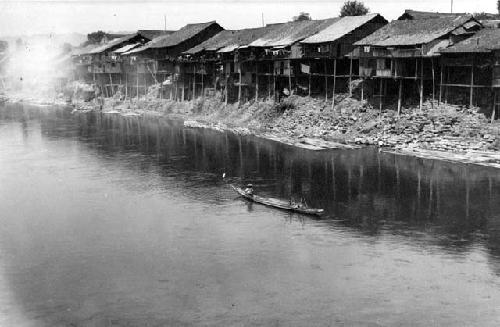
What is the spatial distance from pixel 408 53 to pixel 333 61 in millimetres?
11852

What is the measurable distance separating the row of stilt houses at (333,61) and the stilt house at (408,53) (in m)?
0.09

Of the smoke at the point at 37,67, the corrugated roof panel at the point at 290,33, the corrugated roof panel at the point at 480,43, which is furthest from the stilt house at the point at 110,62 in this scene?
the corrugated roof panel at the point at 480,43

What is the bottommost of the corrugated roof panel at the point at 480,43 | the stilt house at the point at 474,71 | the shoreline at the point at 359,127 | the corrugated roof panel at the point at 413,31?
the shoreline at the point at 359,127

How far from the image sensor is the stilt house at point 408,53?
57.2 meters

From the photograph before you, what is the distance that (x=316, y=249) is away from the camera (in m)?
32.6

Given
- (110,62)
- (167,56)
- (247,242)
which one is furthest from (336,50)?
(110,62)

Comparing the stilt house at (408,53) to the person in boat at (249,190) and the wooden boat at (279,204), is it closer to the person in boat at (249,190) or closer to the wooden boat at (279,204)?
the person in boat at (249,190)

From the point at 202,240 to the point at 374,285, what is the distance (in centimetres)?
1034

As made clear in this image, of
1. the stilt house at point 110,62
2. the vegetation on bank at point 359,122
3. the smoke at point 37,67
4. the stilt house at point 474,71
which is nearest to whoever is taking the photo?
the stilt house at point 474,71

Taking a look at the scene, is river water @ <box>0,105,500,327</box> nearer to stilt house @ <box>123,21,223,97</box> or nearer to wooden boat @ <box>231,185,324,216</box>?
wooden boat @ <box>231,185,324,216</box>

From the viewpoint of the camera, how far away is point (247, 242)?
33781mm

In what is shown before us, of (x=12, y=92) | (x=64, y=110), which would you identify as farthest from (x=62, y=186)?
(x=12, y=92)

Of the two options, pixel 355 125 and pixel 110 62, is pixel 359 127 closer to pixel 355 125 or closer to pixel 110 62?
pixel 355 125

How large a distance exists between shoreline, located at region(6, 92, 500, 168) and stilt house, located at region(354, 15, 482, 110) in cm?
280
